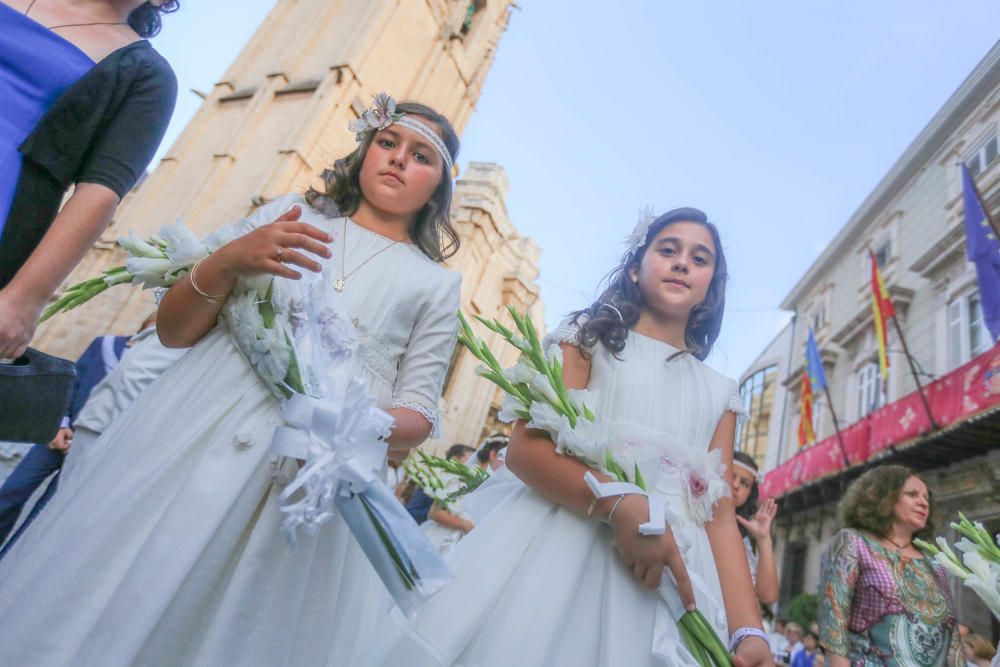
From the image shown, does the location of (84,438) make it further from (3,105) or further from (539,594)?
(539,594)

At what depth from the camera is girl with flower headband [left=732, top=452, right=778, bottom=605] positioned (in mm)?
3756

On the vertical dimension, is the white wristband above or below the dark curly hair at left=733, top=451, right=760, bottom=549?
below

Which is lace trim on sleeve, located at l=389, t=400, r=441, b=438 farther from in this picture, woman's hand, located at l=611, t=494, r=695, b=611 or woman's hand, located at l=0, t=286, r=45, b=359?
woman's hand, located at l=0, t=286, r=45, b=359

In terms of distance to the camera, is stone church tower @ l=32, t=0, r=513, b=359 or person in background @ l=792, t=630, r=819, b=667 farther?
stone church tower @ l=32, t=0, r=513, b=359

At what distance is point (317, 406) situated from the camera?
52.6 inches

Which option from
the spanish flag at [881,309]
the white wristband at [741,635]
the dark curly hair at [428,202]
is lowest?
the white wristband at [741,635]

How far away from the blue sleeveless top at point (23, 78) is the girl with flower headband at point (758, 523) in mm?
3090

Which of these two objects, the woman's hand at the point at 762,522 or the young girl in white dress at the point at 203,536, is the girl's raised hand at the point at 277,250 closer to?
the young girl in white dress at the point at 203,536

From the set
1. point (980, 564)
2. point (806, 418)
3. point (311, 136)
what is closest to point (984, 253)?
point (806, 418)

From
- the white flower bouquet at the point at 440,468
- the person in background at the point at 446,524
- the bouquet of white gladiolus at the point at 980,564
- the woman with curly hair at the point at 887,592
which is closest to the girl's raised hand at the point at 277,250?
the white flower bouquet at the point at 440,468

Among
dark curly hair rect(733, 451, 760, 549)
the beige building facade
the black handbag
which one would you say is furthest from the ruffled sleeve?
the beige building facade

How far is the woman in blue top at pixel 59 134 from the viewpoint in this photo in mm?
1359

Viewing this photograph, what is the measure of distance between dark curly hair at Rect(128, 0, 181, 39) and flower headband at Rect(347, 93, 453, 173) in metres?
0.64

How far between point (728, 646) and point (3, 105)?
6.72ft
